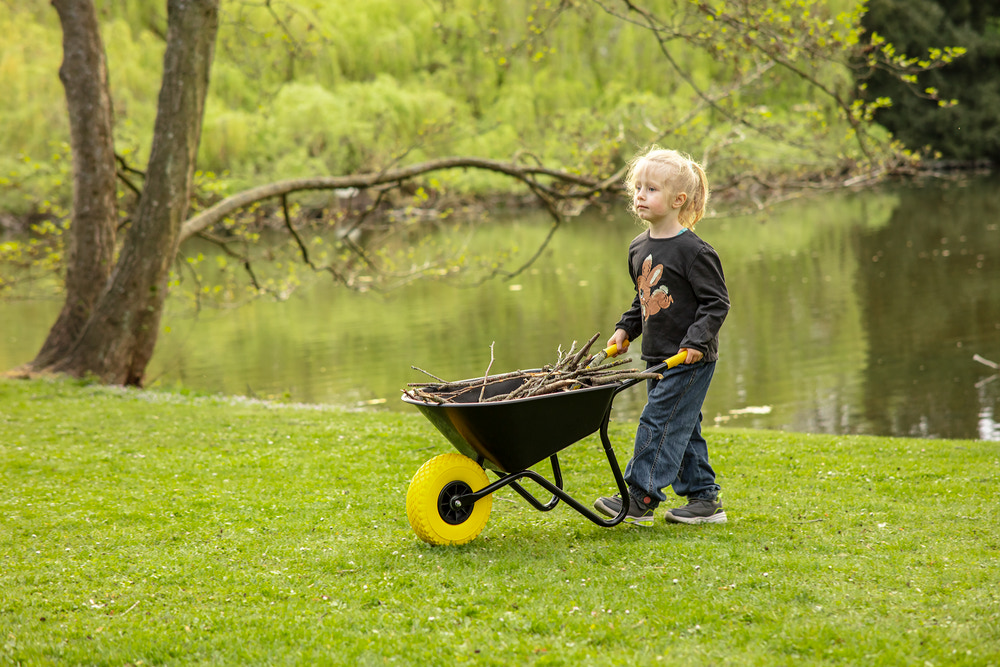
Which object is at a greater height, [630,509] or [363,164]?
[363,164]

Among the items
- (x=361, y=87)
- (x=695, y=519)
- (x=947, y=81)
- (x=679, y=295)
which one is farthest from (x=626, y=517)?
(x=947, y=81)

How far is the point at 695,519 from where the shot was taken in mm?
4066

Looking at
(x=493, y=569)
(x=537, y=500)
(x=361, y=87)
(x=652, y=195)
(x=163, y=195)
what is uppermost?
(x=361, y=87)

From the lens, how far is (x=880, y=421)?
30.2ft

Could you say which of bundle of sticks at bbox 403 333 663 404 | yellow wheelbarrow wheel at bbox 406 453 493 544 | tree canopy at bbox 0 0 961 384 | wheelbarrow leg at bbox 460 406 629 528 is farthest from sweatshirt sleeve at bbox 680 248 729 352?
A: tree canopy at bbox 0 0 961 384

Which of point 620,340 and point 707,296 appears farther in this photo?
point 620,340

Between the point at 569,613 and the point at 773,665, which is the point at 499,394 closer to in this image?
the point at 569,613

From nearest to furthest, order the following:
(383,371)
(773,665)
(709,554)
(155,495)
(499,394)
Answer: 1. (773,665)
2. (709,554)
3. (499,394)
4. (155,495)
5. (383,371)

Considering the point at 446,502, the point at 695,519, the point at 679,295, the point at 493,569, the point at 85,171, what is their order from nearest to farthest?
the point at 493,569, the point at 446,502, the point at 679,295, the point at 695,519, the point at 85,171

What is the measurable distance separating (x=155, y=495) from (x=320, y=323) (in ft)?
43.7

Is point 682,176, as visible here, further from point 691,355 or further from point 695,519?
point 695,519

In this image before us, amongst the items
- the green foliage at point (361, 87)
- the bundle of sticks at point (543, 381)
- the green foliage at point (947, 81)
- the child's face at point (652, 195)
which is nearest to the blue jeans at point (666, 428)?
the bundle of sticks at point (543, 381)

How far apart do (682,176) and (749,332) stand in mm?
10859

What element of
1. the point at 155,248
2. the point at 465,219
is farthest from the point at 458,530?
the point at 465,219
